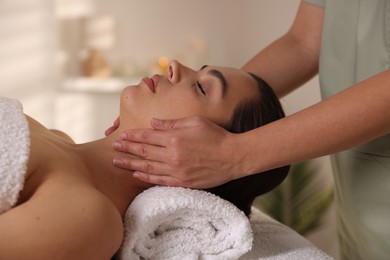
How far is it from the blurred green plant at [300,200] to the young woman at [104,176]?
164 centimetres

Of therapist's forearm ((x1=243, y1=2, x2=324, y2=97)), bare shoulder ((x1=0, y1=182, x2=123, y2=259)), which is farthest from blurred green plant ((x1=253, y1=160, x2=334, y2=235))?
bare shoulder ((x1=0, y1=182, x2=123, y2=259))

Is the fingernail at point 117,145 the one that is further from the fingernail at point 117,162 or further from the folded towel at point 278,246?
the folded towel at point 278,246

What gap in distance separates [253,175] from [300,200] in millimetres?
1795

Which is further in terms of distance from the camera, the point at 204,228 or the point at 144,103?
the point at 144,103

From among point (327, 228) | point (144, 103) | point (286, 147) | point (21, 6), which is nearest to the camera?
point (286, 147)

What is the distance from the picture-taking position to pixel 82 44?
4.50 m

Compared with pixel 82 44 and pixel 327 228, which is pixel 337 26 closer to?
pixel 327 228

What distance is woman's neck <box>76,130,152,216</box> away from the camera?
1350 millimetres

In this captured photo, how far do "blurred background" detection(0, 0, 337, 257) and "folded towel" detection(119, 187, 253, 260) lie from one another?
293cm

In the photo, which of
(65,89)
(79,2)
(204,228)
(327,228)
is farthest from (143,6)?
(204,228)

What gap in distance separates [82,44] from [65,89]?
39cm

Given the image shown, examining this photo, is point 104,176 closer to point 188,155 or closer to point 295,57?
point 188,155

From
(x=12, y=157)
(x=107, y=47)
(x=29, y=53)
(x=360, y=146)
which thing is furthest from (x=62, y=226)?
(x=107, y=47)

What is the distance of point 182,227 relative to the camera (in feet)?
4.26
